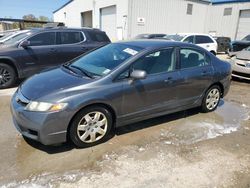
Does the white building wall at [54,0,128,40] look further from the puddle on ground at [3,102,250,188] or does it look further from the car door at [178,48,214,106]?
the puddle on ground at [3,102,250,188]

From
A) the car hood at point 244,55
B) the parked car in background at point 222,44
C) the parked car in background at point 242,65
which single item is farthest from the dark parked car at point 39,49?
the parked car in background at point 222,44

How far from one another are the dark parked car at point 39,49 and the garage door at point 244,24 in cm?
1961

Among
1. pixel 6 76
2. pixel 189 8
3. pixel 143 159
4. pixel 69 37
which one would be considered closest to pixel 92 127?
pixel 143 159

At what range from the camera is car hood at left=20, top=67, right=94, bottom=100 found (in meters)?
3.31

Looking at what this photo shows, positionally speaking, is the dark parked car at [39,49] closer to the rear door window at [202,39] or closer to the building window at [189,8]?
the rear door window at [202,39]

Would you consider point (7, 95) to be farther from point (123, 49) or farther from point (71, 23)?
point (71, 23)

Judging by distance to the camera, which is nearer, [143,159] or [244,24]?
[143,159]

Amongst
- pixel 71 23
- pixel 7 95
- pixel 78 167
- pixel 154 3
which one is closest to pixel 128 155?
pixel 78 167

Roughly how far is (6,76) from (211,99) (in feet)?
17.3

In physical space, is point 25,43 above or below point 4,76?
above

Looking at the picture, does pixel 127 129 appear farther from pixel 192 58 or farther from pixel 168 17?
pixel 168 17

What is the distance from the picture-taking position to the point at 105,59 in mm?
4078

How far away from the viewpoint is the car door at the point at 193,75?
4.42 metres

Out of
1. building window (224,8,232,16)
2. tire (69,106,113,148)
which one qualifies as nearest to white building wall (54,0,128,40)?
building window (224,8,232,16)
